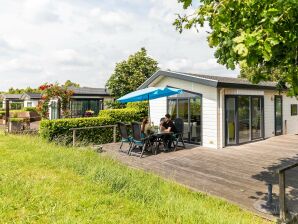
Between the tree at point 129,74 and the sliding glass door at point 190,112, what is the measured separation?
11.8 m

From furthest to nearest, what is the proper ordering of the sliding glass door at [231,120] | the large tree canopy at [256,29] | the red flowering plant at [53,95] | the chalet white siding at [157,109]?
the red flowering plant at [53,95]
the chalet white siding at [157,109]
the sliding glass door at [231,120]
the large tree canopy at [256,29]

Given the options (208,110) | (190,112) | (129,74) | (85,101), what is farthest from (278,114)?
(85,101)

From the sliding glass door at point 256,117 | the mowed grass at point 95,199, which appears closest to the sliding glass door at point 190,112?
the sliding glass door at point 256,117

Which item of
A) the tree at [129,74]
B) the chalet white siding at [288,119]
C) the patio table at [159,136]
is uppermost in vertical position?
the tree at [129,74]

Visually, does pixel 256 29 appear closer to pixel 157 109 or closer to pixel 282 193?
pixel 282 193

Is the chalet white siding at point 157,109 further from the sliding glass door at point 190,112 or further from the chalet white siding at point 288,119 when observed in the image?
the chalet white siding at point 288,119

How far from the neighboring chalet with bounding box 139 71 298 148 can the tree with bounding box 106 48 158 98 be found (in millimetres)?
10161

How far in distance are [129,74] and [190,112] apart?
13871mm

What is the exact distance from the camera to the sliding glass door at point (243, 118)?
11703mm

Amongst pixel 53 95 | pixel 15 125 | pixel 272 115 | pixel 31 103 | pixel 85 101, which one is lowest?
pixel 15 125

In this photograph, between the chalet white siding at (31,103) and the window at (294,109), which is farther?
the chalet white siding at (31,103)

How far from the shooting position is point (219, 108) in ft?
37.1

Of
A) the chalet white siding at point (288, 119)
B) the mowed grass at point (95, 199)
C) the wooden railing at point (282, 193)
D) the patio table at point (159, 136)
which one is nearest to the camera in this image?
the mowed grass at point (95, 199)

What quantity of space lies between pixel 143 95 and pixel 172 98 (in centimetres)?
299
